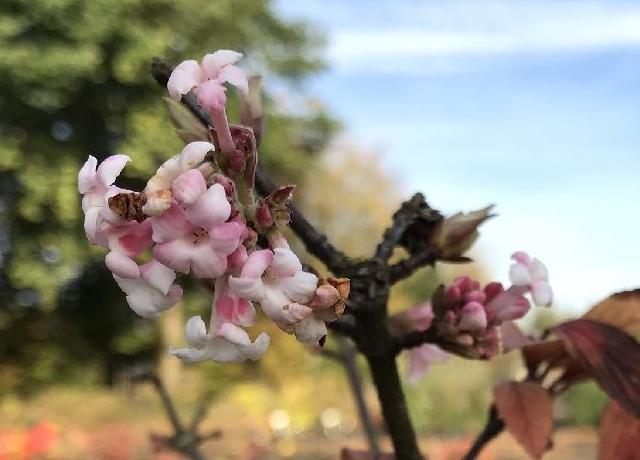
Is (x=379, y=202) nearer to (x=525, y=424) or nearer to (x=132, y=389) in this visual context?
(x=132, y=389)

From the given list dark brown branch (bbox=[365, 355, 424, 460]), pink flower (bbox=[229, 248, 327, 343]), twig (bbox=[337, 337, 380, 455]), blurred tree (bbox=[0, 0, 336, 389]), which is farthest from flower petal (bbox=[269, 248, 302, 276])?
blurred tree (bbox=[0, 0, 336, 389])

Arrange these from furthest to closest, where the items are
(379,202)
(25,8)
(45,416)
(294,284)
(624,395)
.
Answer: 1. (379,202)
2. (25,8)
3. (45,416)
4. (624,395)
5. (294,284)

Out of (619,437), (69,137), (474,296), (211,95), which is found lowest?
(619,437)

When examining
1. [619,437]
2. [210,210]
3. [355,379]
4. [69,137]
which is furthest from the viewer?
[69,137]

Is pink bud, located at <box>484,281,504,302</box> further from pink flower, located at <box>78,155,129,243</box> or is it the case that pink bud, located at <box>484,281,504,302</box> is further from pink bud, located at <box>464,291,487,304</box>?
pink flower, located at <box>78,155,129,243</box>

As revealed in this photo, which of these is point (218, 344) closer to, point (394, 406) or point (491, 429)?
point (394, 406)

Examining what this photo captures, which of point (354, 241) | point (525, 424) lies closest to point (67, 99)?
point (354, 241)

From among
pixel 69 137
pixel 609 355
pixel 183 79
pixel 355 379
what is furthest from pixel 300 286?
pixel 69 137
